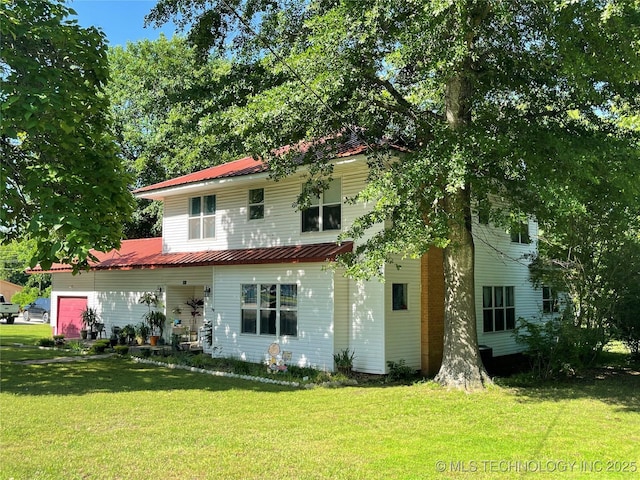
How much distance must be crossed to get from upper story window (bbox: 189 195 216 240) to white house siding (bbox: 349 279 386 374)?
641 centimetres

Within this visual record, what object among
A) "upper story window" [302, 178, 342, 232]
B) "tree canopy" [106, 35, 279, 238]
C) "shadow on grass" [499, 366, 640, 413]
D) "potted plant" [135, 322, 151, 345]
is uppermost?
"tree canopy" [106, 35, 279, 238]

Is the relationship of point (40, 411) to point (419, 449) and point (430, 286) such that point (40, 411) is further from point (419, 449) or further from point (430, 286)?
point (430, 286)

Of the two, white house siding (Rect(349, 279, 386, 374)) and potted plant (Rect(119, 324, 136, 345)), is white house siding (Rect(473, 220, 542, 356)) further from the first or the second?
potted plant (Rect(119, 324, 136, 345))

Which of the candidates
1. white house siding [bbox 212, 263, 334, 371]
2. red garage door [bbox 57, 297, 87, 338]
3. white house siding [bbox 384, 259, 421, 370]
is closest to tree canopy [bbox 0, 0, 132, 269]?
Answer: white house siding [bbox 212, 263, 334, 371]

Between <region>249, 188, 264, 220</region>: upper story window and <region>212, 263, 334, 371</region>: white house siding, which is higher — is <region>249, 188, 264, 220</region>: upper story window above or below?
above

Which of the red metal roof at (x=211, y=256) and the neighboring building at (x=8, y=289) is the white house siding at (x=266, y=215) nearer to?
the red metal roof at (x=211, y=256)

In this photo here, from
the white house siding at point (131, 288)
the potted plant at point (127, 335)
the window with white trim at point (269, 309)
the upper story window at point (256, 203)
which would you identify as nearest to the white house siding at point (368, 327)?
the window with white trim at point (269, 309)

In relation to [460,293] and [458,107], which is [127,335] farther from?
[458,107]

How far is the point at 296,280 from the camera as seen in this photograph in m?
15.1

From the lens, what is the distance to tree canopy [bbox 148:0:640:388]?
923cm

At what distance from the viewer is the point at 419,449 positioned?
7.19 m

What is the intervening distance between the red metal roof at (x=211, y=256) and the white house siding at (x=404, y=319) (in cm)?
153

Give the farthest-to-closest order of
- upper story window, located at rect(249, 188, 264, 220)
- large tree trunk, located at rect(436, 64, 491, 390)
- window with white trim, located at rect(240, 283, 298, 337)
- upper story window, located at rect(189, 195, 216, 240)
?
1. upper story window, located at rect(189, 195, 216, 240)
2. upper story window, located at rect(249, 188, 264, 220)
3. window with white trim, located at rect(240, 283, 298, 337)
4. large tree trunk, located at rect(436, 64, 491, 390)

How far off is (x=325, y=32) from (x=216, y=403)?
709cm
